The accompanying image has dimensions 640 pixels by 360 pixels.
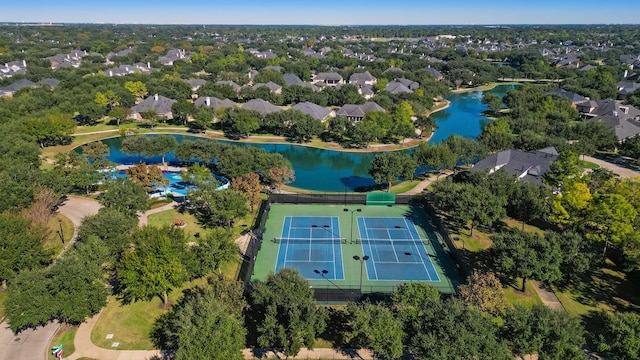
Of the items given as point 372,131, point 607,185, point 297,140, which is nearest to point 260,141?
point 297,140

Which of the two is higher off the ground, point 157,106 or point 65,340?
point 157,106

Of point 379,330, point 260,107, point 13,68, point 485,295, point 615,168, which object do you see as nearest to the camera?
point 379,330

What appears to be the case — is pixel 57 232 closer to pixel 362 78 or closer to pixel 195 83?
pixel 195 83

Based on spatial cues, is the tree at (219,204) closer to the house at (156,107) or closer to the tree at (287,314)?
the tree at (287,314)

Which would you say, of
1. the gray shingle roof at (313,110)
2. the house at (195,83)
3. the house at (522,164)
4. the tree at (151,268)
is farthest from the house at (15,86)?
the house at (522,164)

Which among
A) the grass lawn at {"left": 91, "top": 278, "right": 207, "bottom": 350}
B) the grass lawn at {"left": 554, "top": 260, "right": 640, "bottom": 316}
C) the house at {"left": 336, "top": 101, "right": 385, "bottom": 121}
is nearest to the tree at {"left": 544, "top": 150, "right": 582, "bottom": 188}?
the grass lawn at {"left": 554, "top": 260, "right": 640, "bottom": 316}

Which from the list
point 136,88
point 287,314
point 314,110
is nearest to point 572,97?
point 314,110
